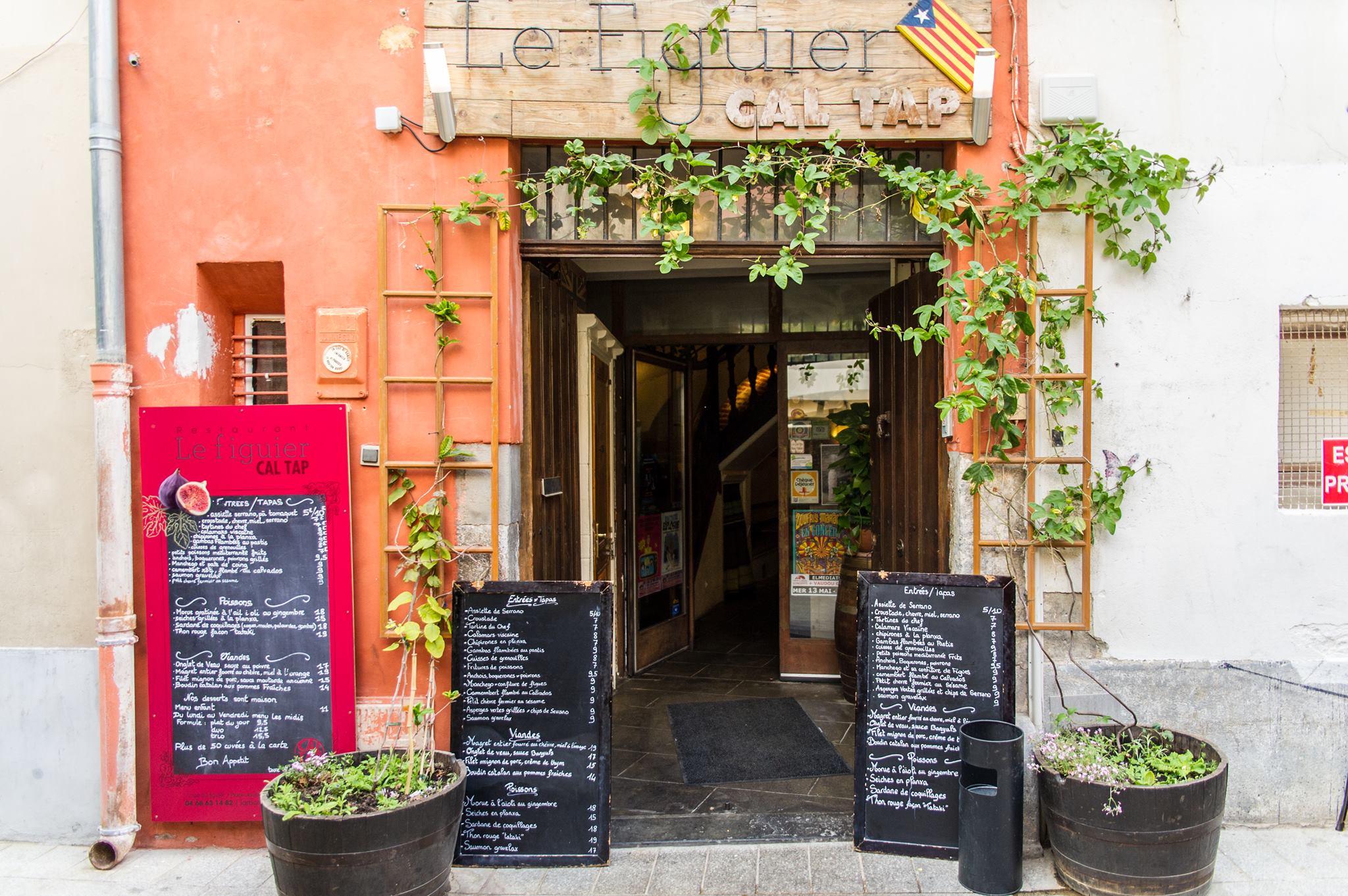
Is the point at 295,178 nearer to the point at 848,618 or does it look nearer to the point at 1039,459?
the point at 1039,459

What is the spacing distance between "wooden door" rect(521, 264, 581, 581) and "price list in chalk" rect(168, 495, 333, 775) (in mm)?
1010

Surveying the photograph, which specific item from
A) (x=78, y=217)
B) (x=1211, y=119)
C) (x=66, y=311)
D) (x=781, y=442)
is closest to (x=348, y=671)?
(x=66, y=311)

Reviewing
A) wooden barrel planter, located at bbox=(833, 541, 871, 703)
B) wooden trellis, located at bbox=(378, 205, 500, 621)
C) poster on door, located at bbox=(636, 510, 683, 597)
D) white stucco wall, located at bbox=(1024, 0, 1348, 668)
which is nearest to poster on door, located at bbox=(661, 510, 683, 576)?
poster on door, located at bbox=(636, 510, 683, 597)

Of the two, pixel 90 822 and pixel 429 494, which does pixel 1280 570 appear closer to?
pixel 429 494

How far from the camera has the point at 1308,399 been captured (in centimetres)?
416

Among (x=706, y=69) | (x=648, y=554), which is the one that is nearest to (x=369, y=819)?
(x=706, y=69)

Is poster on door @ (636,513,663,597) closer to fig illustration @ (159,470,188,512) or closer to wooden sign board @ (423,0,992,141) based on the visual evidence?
fig illustration @ (159,470,188,512)

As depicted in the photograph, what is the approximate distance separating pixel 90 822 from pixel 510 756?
209cm

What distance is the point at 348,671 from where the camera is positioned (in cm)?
392

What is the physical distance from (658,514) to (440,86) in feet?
13.0

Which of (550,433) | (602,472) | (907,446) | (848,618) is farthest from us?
(602,472)

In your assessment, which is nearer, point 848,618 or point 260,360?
point 260,360

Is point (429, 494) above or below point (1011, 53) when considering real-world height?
below

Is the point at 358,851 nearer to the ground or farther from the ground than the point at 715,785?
farther from the ground
